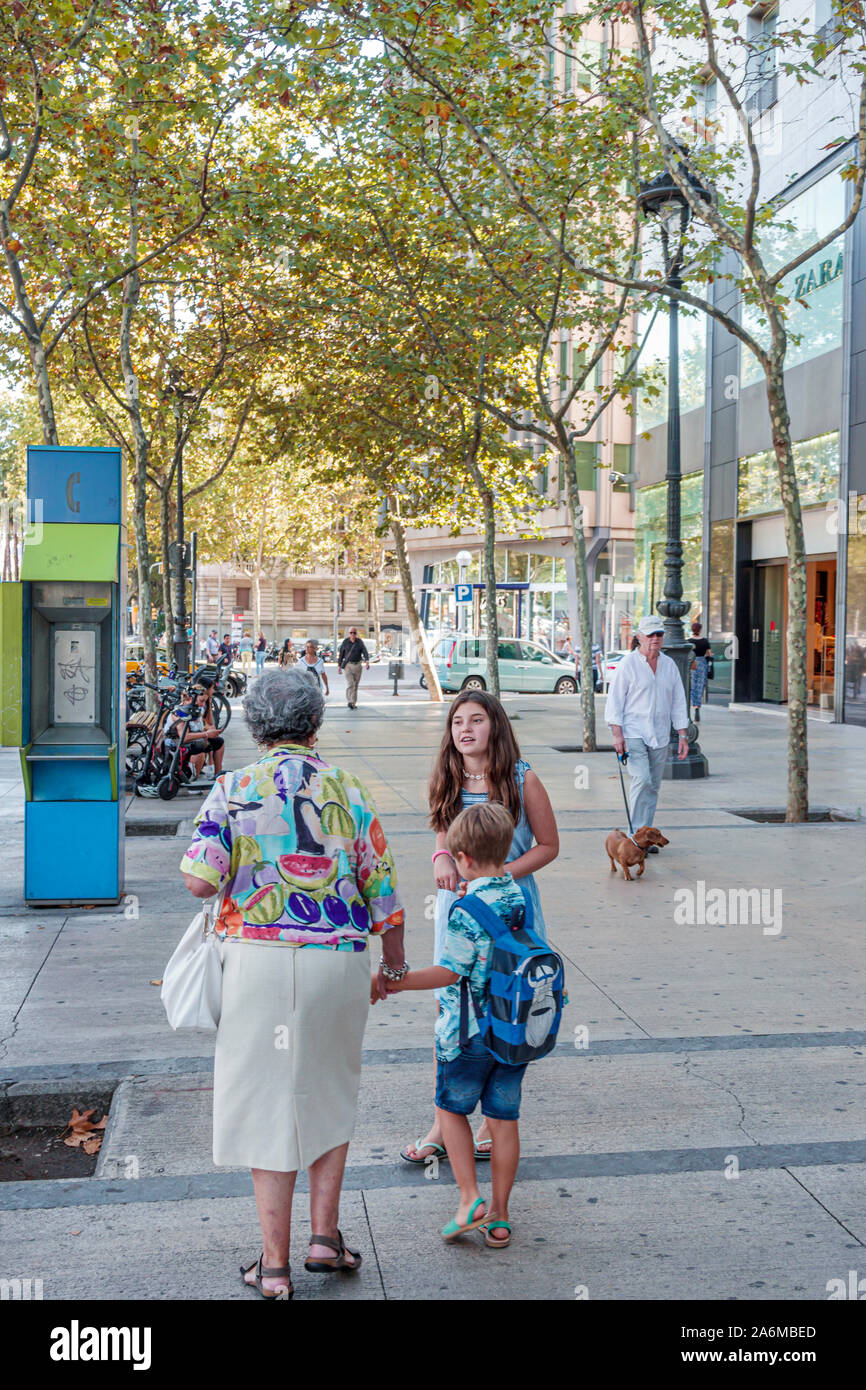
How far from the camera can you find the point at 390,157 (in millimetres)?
14734

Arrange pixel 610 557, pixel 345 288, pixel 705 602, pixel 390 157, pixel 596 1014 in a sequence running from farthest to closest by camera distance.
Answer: pixel 610 557
pixel 705 602
pixel 345 288
pixel 390 157
pixel 596 1014

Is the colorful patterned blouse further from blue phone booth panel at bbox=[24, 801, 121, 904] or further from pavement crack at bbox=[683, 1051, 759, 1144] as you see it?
blue phone booth panel at bbox=[24, 801, 121, 904]

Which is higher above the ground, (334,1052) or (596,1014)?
(334,1052)

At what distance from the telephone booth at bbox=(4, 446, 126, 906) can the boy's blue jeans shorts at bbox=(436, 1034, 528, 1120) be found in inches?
175

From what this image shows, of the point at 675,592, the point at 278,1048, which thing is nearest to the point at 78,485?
the point at 278,1048

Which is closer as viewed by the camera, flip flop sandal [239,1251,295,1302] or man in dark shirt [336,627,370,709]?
flip flop sandal [239,1251,295,1302]

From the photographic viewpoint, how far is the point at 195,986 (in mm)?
3111

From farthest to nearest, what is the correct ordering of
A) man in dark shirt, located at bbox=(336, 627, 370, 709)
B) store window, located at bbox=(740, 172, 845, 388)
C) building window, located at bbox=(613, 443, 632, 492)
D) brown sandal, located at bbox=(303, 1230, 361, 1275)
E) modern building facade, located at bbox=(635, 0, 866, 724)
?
building window, located at bbox=(613, 443, 632, 492) → man in dark shirt, located at bbox=(336, 627, 370, 709) → store window, located at bbox=(740, 172, 845, 388) → modern building facade, located at bbox=(635, 0, 866, 724) → brown sandal, located at bbox=(303, 1230, 361, 1275)

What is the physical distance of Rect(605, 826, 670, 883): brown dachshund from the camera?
848 cm

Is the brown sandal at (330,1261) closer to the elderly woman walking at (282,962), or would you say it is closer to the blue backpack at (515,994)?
the elderly woman walking at (282,962)

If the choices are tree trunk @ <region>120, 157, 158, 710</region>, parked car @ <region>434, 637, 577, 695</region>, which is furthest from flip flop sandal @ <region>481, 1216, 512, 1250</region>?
parked car @ <region>434, 637, 577, 695</region>
